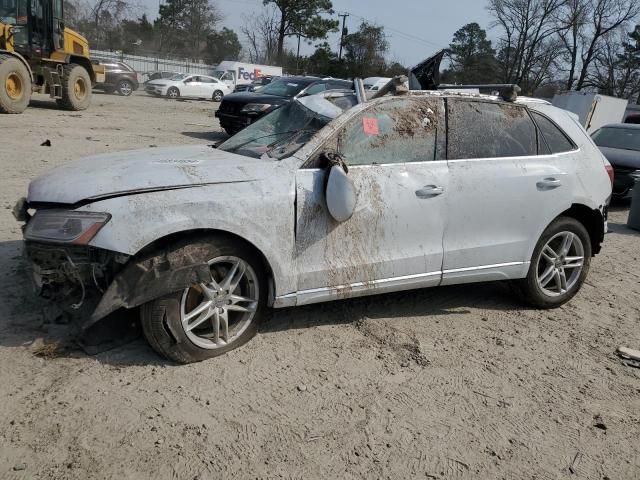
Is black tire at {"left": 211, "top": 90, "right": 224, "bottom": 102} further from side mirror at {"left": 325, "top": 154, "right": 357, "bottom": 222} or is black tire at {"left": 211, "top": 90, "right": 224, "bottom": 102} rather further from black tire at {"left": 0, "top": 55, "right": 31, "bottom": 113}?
side mirror at {"left": 325, "top": 154, "right": 357, "bottom": 222}

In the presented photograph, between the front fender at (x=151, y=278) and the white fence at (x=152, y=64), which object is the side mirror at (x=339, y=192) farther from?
the white fence at (x=152, y=64)

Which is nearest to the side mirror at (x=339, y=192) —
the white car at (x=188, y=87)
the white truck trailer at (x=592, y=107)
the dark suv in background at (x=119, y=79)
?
the white truck trailer at (x=592, y=107)

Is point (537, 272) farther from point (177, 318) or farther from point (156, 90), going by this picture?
point (156, 90)

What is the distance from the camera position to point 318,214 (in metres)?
3.44

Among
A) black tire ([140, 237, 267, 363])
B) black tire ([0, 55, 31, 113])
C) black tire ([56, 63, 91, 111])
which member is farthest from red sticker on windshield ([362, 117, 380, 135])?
black tire ([56, 63, 91, 111])

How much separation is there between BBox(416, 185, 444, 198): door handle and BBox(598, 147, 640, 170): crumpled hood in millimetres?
7409

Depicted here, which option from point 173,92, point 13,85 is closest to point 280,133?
point 13,85

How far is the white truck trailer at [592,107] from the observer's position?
21.5 m

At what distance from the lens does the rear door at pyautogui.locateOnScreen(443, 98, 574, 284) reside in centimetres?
396

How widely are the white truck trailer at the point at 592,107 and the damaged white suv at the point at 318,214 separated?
1893cm

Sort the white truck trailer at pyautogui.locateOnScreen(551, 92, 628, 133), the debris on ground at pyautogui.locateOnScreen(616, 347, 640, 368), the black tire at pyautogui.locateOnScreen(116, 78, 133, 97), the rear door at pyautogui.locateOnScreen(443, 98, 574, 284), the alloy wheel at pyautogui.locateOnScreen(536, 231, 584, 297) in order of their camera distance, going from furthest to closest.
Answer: the black tire at pyautogui.locateOnScreen(116, 78, 133, 97) → the white truck trailer at pyautogui.locateOnScreen(551, 92, 628, 133) → the alloy wheel at pyautogui.locateOnScreen(536, 231, 584, 297) → the rear door at pyautogui.locateOnScreen(443, 98, 574, 284) → the debris on ground at pyautogui.locateOnScreen(616, 347, 640, 368)

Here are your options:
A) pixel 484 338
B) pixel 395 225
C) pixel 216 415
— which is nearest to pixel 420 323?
pixel 484 338

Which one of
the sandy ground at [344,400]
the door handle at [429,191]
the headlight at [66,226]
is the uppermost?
the door handle at [429,191]

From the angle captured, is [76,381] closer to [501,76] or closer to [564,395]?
[564,395]
